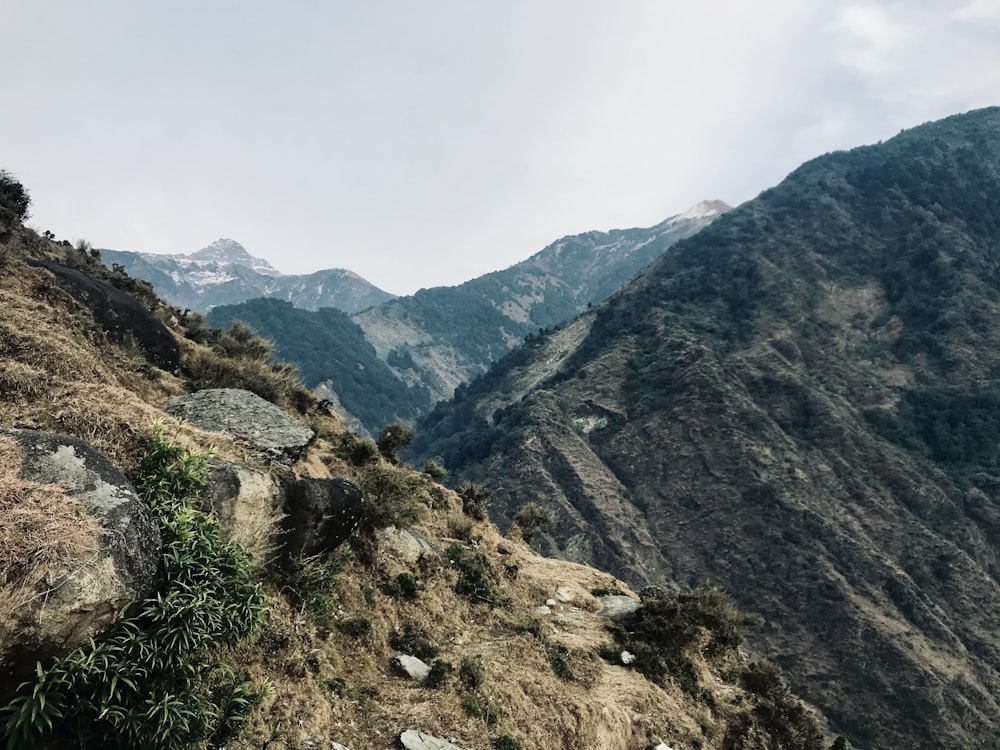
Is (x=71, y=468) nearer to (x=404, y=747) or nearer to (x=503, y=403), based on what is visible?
(x=404, y=747)

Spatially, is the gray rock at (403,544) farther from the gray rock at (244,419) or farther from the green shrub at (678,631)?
the green shrub at (678,631)

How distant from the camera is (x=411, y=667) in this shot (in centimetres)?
1313

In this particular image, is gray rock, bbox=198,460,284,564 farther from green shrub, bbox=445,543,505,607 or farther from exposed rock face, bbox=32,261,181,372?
exposed rock face, bbox=32,261,181,372

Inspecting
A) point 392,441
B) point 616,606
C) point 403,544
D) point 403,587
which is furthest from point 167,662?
point 392,441

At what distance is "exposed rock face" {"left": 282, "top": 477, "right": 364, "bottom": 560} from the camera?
38.3 ft

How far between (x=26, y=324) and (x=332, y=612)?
10.3m

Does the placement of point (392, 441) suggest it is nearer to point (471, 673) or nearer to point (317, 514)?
point (317, 514)

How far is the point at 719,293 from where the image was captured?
12938 cm

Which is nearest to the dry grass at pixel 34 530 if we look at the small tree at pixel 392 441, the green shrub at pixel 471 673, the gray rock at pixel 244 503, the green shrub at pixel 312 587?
the gray rock at pixel 244 503

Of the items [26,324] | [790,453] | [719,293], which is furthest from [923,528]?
[26,324]

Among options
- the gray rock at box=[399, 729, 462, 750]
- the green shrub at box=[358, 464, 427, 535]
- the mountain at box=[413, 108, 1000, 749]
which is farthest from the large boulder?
the mountain at box=[413, 108, 1000, 749]

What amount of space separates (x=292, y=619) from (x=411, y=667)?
12.0 ft

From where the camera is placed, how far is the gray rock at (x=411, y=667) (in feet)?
42.5

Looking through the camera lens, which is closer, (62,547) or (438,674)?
(62,547)
